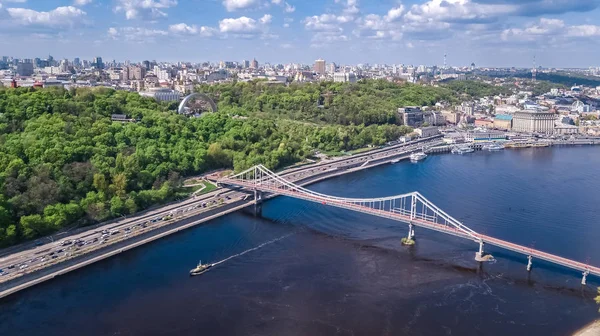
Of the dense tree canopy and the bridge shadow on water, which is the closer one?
the bridge shadow on water

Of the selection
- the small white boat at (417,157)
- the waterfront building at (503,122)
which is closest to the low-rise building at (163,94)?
the small white boat at (417,157)

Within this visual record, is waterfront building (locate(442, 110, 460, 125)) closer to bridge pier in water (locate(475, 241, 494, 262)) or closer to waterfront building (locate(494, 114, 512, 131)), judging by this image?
waterfront building (locate(494, 114, 512, 131))

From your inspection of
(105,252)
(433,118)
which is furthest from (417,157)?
(105,252)

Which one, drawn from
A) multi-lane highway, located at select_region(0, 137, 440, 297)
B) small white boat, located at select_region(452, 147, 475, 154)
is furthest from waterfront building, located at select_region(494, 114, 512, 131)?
multi-lane highway, located at select_region(0, 137, 440, 297)

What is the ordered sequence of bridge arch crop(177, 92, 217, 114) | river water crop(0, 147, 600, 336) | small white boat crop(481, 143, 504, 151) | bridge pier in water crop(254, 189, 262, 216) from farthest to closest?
small white boat crop(481, 143, 504, 151) → bridge arch crop(177, 92, 217, 114) → bridge pier in water crop(254, 189, 262, 216) → river water crop(0, 147, 600, 336)

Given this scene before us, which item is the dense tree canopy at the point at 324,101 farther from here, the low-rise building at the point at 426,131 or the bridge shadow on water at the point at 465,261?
the bridge shadow on water at the point at 465,261

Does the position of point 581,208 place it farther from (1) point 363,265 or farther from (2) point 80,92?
(2) point 80,92

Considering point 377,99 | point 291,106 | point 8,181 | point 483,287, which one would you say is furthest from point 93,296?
point 377,99
